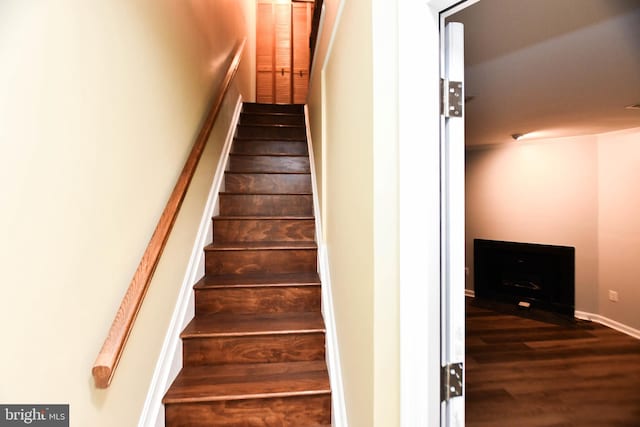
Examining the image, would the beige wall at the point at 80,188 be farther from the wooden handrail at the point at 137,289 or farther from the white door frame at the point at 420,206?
the white door frame at the point at 420,206

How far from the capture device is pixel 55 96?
0.85 metres

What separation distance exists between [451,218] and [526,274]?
4.14 m

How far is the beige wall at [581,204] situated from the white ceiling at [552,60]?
722mm

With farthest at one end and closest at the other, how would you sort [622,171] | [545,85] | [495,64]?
[622,171] → [545,85] → [495,64]

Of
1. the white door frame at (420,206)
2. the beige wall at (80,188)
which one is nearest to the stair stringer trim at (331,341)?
the white door frame at (420,206)

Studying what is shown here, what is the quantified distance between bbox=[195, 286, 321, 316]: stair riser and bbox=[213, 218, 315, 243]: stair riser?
1.70ft

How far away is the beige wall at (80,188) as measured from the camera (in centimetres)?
73

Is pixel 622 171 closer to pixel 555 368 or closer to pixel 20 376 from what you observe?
pixel 555 368

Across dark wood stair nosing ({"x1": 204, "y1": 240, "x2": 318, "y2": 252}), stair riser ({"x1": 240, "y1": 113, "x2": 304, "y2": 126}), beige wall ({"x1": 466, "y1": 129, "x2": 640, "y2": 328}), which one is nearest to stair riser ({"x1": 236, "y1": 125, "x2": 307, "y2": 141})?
stair riser ({"x1": 240, "y1": 113, "x2": 304, "y2": 126})

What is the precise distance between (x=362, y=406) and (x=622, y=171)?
4013 millimetres

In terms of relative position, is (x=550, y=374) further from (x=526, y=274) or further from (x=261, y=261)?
(x=261, y=261)

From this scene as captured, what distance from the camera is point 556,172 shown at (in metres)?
3.77

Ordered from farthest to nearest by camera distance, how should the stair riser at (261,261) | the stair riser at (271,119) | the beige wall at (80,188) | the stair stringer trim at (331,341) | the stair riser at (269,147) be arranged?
the stair riser at (271,119), the stair riser at (269,147), the stair riser at (261,261), the stair stringer trim at (331,341), the beige wall at (80,188)

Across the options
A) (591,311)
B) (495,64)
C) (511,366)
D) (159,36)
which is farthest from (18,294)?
(591,311)
